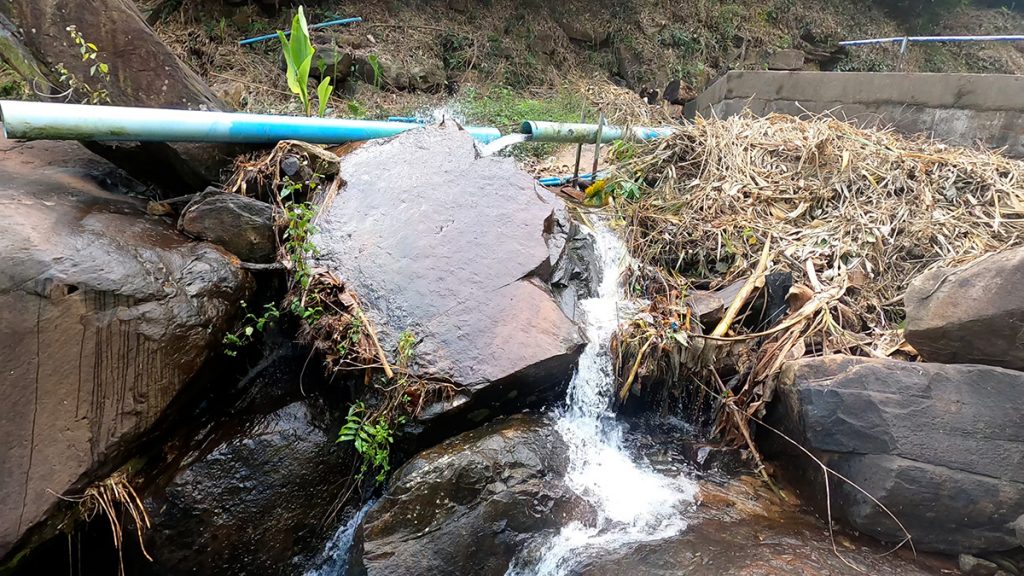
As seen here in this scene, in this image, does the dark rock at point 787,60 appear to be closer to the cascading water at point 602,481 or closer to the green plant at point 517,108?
the green plant at point 517,108

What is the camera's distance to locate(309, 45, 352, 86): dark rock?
7.32 metres

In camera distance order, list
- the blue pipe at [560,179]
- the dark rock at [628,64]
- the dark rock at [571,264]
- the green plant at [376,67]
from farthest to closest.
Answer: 1. the dark rock at [628,64]
2. the green plant at [376,67]
3. the blue pipe at [560,179]
4. the dark rock at [571,264]

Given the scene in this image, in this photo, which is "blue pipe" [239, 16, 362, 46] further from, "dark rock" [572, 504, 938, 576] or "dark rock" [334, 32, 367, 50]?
"dark rock" [572, 504, 938, 576]

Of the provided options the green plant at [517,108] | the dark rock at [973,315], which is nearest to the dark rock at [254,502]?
the dark rock at [973,315]

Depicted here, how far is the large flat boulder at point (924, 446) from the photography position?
8.01 feet

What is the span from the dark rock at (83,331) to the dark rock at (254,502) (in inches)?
13.6

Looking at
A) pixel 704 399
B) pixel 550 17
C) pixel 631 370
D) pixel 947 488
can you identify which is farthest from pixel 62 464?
pixel 550 17

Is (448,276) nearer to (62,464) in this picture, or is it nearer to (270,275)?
(270,275)

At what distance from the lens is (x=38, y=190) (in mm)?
2867

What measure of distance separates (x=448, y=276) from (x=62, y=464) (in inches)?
72.1

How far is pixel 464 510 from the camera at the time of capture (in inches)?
97.2

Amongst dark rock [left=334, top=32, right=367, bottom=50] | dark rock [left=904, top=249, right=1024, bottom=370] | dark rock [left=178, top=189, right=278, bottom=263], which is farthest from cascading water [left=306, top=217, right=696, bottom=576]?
dark rock [left=334, top=32, right=367, bottom=50]

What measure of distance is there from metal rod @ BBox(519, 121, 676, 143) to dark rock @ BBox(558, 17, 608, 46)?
18.3 ft

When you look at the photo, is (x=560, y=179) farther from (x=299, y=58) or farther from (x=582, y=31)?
(x=582, y=31)
